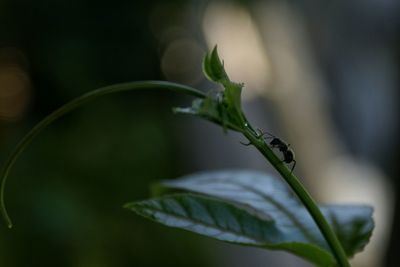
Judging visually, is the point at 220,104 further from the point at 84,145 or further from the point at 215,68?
the point at 84,145

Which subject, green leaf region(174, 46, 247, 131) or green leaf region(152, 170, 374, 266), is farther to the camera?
green leaf region(152, 170, 374, 266)

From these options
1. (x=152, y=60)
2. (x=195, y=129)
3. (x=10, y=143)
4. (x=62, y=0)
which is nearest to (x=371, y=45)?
(x=195, y=129)

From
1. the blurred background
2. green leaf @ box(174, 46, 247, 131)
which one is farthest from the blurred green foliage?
green leaf @ box(174, 46, 247, 131)

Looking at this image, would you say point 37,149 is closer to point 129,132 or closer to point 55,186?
point 55,186

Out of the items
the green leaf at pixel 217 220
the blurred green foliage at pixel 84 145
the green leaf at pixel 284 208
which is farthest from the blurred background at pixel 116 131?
the green leaf at pixel 217 220

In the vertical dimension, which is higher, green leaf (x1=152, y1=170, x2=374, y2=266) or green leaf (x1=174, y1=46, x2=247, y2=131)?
green leaf (x1=174, y1=46, x2=247, y2=131)

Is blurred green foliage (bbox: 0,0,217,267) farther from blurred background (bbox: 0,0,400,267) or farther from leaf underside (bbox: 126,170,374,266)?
leaf underside (bbox: 126,170,374,266)

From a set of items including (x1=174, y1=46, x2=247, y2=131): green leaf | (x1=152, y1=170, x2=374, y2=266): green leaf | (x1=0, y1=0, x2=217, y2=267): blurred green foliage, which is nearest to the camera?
(x1=174, y1=46, x2=247, y2=131): green leaf
